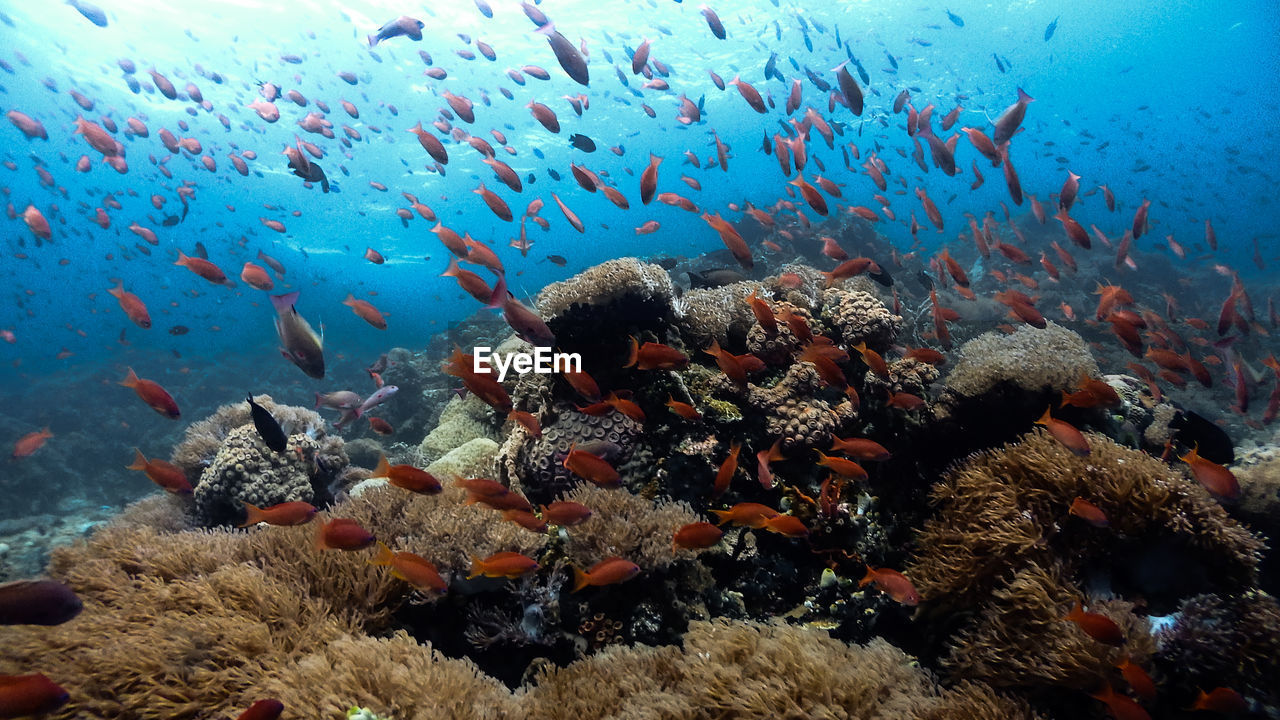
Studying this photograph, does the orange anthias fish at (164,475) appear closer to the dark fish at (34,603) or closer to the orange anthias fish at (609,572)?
the dark fish at (34,603)

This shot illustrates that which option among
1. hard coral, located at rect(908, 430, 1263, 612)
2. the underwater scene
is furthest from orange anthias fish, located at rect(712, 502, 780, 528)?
hard coral, located at rect(908, 430, 1263, 612)

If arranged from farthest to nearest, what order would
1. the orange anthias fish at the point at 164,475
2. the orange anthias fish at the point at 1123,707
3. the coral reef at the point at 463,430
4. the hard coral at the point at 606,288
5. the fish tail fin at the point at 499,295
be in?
the coral reef at the point at 463,430, the hard coral at the point at 606,288, the orange anthias fish at the point at 164,475, the fish tail fin at the point at 499,295, the orange anthias fish at the point at 1123,707

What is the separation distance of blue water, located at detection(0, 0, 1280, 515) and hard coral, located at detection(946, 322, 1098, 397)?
40.8 feet

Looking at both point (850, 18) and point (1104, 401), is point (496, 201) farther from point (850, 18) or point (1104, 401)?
point (850, 18)

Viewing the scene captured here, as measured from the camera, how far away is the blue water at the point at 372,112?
22234mm

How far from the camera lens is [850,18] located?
26453 millimetres

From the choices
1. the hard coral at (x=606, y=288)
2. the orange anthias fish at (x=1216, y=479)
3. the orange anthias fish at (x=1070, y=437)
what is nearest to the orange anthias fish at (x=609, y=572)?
the hard coral at (x=606, y=288)

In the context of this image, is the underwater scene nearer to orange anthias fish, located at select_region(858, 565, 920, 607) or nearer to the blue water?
orange anthias fish, located at select_region(858, 565, 920, 607)

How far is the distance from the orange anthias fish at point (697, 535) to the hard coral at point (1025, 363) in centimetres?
316

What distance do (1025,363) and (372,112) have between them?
3445 centimetres

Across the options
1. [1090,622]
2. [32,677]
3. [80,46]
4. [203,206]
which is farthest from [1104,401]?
[203,206]

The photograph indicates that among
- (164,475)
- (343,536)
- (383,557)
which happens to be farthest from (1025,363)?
(164,475)

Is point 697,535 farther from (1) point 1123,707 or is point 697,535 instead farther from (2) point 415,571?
(1) point 1123,707

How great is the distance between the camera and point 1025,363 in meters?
4.55
